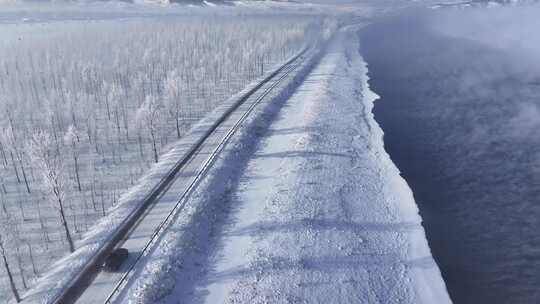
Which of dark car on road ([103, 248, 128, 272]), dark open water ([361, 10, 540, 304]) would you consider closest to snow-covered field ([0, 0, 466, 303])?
dark car on road ([103, 248, 128, 272])

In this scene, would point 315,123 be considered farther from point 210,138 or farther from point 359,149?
point 210,138

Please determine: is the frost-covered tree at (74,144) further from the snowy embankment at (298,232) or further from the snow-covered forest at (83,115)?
the snowy embankment at (298,232)

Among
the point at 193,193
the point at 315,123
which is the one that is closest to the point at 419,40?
the point at 315,123

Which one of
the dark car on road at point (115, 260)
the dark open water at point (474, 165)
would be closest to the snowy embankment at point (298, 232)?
the dark car on road at point (115, 260)

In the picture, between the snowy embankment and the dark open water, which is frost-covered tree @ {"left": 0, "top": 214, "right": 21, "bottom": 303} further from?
the dark open water

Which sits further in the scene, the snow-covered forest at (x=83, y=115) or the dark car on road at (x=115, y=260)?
the snow-covered forest at (x=83, y=115)

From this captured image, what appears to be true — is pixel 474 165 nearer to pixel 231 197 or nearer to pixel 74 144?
pixel 231 197
